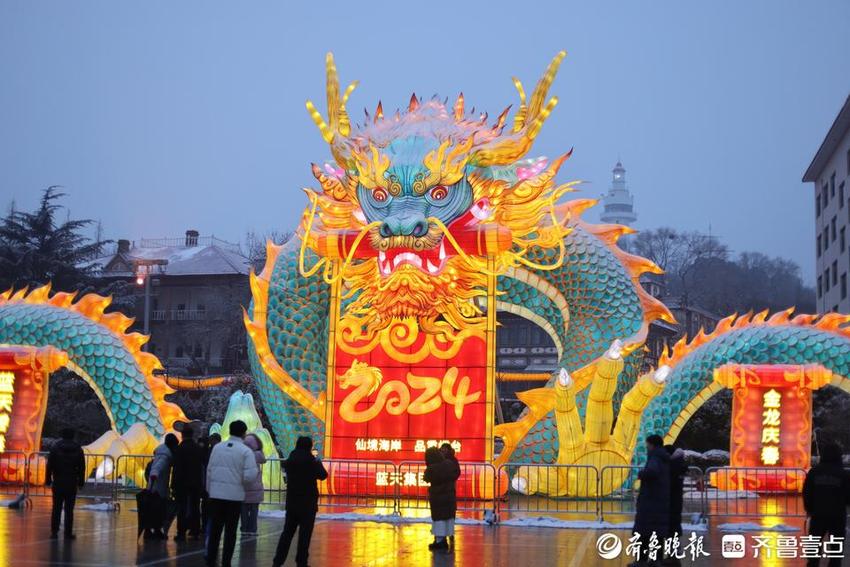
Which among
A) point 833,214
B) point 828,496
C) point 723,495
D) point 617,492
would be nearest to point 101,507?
point 617,492

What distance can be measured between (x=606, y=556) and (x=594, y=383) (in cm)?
651

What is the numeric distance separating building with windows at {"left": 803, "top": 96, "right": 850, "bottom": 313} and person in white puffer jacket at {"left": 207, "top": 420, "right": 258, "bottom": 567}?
2957cm

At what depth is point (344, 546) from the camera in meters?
10.3

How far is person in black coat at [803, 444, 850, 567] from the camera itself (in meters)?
8.42

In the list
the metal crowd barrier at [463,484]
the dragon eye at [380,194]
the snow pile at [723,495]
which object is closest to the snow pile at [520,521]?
the metal crowd barrier at [463,484]

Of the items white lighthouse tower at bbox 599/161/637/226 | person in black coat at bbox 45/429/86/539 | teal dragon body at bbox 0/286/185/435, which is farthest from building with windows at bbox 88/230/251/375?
white lighthouse tower at bbox 599/161/637/226

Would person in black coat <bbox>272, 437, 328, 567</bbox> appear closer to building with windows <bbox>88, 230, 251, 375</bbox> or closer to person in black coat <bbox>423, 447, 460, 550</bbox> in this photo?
person in black coat <bbox>423, 447, 460, 550</bbox>

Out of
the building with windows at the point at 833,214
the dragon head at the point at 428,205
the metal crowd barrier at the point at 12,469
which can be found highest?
the building with windows at the point at 833,214

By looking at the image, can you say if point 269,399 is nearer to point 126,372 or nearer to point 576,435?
point 126,372

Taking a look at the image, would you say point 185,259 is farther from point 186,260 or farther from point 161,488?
point 161,488

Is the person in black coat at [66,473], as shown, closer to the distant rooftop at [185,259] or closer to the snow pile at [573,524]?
the snow pile at [573,524]

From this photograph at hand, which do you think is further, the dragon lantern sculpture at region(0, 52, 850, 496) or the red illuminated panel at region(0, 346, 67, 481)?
the red illuminated panel at region(0, 346, 67, 481)

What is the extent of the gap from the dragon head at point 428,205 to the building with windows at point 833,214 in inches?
822
